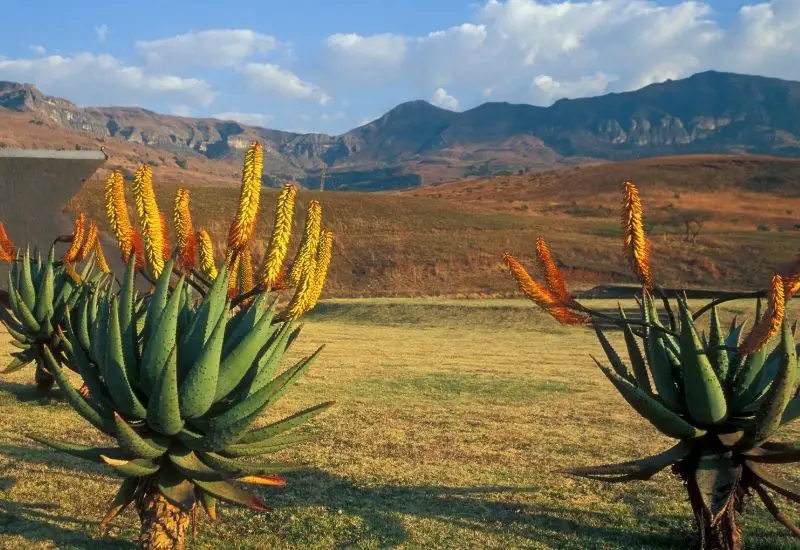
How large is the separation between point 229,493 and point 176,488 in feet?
1.02

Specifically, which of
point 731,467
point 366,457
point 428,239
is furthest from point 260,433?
point 428,239

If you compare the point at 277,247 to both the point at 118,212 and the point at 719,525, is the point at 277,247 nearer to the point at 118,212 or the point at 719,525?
the point at 118,212

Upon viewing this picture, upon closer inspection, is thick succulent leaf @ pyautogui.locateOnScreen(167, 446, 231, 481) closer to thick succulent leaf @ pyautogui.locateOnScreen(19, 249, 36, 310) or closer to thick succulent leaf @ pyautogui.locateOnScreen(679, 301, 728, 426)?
thick succulent leaf @ pyautogui.locateOnScreen(679, 301, 728, 426)

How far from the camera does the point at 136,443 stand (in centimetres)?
402

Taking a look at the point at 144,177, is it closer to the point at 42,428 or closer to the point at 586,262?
the point at 42,428

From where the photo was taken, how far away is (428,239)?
171 ft

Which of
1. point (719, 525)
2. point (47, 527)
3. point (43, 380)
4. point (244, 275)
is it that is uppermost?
point (244, 275)

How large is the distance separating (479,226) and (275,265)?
51.6 meters

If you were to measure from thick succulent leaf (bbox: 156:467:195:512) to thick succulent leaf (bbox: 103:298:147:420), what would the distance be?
382mm

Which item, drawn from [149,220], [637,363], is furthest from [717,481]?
[149,220]

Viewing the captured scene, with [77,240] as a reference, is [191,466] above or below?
below

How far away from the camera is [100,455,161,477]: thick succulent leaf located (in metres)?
4.00

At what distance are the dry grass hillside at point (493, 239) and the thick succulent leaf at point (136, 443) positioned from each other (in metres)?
31.1

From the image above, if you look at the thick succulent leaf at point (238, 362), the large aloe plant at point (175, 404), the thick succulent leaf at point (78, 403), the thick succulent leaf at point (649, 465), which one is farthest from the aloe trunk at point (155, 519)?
the thick succulent leaf at point (649, 465)
